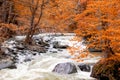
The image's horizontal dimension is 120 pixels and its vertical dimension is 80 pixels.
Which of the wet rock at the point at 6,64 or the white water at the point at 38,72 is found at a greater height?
the wet rock at the point at 6,64

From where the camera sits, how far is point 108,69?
10.2 m

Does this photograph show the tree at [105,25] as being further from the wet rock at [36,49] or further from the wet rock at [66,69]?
the wet rock at [36,49]

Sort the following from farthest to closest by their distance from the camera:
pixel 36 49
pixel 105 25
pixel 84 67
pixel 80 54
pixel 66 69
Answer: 1. pixel 36 49
2. pixel 84 67
3. pixel 66 69
4. pixel 80 54
5. pixel 105 25

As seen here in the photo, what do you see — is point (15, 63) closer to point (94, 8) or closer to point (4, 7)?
point (94, 8)

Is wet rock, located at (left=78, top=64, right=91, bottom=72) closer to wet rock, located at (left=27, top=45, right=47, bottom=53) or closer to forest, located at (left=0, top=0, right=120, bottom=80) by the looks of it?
forest, located at (left=0, top=0, right=120, bottom=80)

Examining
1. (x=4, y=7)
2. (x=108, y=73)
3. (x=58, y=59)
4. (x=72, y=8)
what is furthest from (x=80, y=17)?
(x=72, y=8)

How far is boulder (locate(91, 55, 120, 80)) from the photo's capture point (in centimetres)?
1000

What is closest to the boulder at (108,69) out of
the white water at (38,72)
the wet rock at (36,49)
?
the white water at (38,72)

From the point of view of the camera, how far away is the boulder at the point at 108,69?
10.0 m

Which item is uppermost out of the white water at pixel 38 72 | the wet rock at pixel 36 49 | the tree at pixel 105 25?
the tree at pixel 105 25

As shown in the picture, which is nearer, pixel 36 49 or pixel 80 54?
pixel 80 54

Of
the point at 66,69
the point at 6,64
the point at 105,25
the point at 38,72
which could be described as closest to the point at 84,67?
the point at 66,69

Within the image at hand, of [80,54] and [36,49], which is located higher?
[80,54]

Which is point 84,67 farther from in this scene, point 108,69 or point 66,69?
point 108,69
